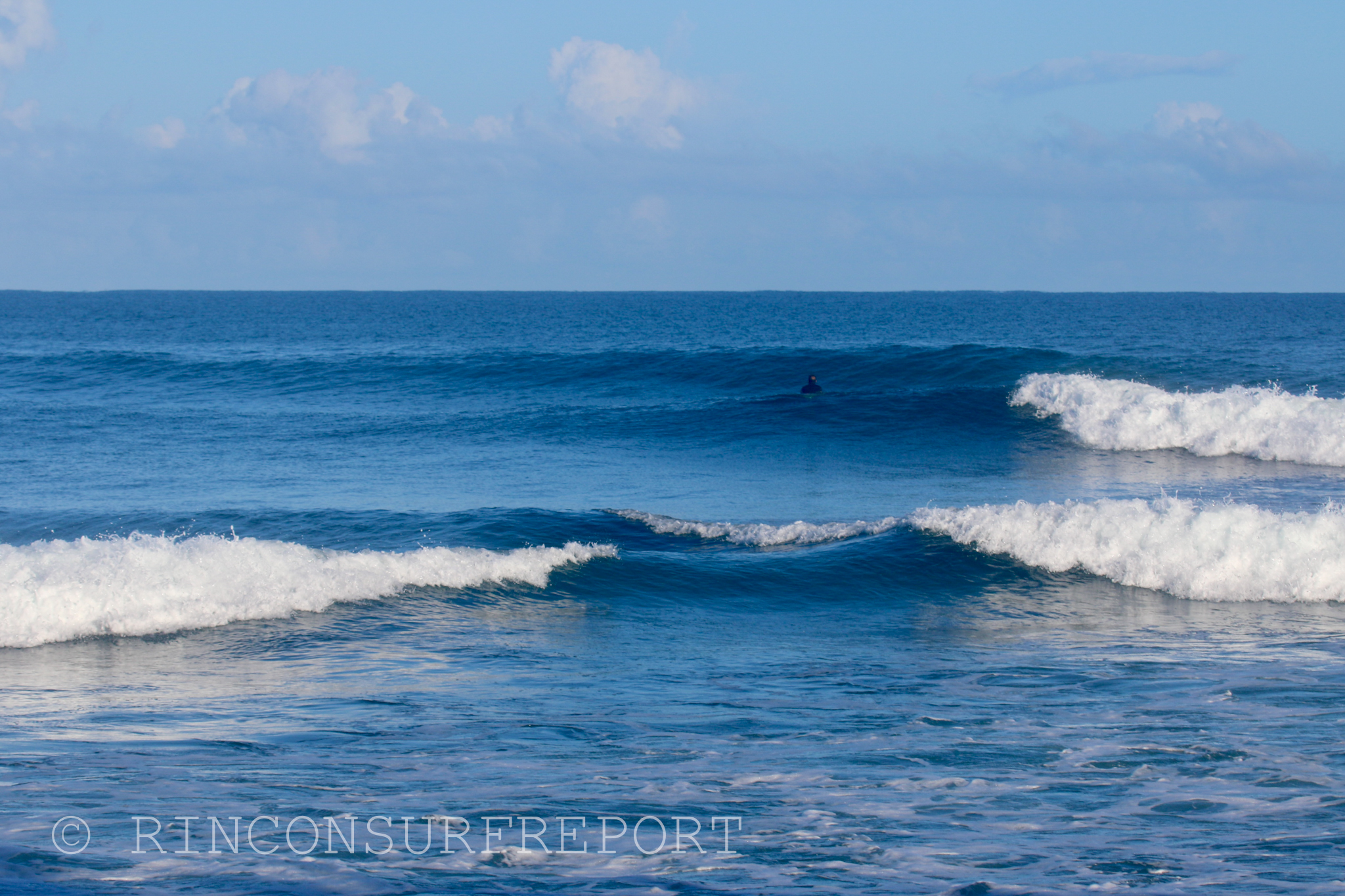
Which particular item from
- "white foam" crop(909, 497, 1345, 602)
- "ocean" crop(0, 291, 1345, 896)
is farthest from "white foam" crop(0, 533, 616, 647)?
"white foam" crop(909, 497, 1345, 602)

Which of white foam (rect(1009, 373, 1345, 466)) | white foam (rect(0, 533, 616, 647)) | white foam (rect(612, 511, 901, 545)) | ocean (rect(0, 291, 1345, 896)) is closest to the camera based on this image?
ocean (rect(0, 291, 1345, 896))

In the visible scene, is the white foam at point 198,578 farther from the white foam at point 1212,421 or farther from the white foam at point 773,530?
the white foam at point 1212,421

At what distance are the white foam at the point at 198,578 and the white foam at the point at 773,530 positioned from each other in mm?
2012

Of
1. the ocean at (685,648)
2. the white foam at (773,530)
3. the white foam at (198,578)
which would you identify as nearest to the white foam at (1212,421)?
the ocean at (685,648)

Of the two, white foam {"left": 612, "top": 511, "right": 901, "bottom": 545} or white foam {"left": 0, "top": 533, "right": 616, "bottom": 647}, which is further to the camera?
white foam {"left": 612, "top": 511, "right": 901, "bottom": 545}

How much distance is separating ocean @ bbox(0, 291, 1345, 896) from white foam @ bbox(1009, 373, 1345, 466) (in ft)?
0.30

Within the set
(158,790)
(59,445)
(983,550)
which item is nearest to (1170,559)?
(983,550)

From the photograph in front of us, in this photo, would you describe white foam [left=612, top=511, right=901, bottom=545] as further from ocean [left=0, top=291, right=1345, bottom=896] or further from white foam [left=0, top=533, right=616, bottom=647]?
white foam [left=0, top=533, right=616, bottom=647]

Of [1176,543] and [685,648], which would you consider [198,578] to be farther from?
[1176,543]

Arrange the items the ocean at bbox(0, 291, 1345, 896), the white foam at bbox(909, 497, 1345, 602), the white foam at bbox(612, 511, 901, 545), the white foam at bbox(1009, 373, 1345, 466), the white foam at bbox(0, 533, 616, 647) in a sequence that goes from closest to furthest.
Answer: the ocean at bbox(0, 291, 1345, 896), the white foam at bbox(0, 533, 616, 647), the white foam at bbox(909, 497, 1345, 602), the white foam at bbox(612, 511, 901, 545), the white foam at bbox(1009, 373, 1345, 466)

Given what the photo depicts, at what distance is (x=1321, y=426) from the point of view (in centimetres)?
2320

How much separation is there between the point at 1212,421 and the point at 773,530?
1396cm

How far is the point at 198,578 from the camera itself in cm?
1232

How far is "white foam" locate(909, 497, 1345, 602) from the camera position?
42.9 ft
